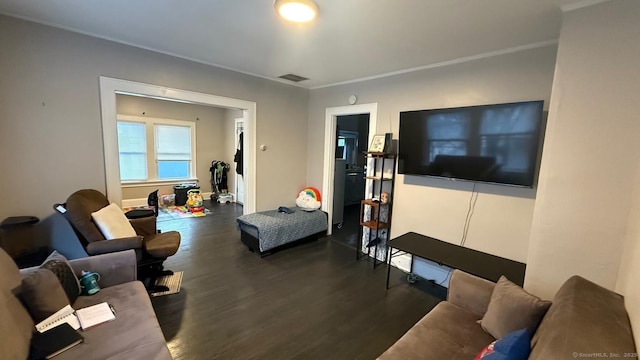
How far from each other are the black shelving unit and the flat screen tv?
0.33 m

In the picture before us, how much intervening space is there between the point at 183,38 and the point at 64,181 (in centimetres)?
191

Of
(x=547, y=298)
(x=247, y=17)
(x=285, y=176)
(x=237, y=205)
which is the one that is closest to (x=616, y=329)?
(x=547, y=298)

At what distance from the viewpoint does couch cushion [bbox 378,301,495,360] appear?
4.80 ft

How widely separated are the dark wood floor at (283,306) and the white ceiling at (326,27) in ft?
8.35

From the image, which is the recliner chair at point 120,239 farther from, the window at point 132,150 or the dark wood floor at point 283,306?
the window at point 132,150

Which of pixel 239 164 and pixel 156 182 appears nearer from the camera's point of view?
pixel 156 182

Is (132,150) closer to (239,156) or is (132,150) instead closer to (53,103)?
(239,156)

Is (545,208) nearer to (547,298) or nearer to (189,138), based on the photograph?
(547,298)

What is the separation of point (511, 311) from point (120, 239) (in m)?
3.04

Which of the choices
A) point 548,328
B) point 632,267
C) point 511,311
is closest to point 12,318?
point 548,328

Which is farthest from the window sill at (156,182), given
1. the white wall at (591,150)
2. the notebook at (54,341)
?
the white wall at (591,150)

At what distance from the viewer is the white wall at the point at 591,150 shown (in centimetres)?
153

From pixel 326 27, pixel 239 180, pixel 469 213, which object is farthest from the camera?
pixel 239 180

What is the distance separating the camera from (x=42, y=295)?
4.93 ft
